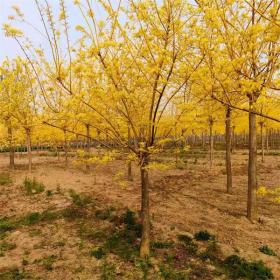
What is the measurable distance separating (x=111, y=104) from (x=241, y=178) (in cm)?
933

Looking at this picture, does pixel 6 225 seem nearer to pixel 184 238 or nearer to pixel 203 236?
pixel 184 238

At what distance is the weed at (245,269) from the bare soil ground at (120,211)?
17 cm

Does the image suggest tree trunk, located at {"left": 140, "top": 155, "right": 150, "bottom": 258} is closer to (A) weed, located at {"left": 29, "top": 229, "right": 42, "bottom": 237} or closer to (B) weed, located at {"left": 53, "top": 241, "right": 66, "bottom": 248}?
(B) weed, located at {"left": 53, "top": 241, "right": 66, "bottom": 248}

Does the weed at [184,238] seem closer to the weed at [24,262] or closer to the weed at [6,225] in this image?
the weed at [24,262]

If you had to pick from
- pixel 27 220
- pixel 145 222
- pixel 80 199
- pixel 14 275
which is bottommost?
pixel 14 275

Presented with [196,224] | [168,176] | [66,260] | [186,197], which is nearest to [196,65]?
[196,224]

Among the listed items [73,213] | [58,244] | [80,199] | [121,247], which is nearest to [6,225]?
[73,213]

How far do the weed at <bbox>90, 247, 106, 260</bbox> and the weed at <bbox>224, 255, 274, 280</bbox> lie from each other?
230 cm

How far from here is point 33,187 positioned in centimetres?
1041

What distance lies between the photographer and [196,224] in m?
6.59

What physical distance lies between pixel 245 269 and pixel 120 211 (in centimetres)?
366

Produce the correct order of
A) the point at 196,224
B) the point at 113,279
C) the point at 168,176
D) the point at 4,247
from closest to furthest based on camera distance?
the point at 113,279, the point at 4,247, the point at 196,224, the point at 168,176

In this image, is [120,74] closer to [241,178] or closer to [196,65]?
[196,65]

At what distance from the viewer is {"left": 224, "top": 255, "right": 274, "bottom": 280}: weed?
457cm
